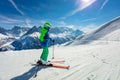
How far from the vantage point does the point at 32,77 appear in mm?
8844

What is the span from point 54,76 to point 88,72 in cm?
226

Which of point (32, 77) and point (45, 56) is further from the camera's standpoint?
point (45, 56)

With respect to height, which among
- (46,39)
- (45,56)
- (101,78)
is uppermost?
(46,39)

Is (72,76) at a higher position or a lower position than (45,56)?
lower

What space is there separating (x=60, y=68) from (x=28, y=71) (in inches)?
84.7

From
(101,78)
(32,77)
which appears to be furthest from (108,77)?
(32,77)

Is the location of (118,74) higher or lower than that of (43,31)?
lower

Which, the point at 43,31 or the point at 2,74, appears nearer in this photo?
the point at 2,74

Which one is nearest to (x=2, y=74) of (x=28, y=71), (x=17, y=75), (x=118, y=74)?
(x=17, y=75)

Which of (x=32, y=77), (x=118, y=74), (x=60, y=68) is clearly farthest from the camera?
(x=60, y=68)

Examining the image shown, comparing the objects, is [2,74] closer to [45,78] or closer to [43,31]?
[45,78]

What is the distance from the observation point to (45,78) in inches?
348

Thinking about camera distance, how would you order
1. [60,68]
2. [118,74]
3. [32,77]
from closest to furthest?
[32,77] → [118,74] → [60,68]

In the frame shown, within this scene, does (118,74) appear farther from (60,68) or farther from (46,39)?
(46,39)
